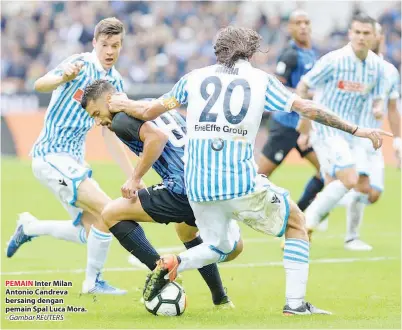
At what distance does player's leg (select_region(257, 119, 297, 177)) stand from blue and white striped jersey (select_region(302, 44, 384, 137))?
1.58 m

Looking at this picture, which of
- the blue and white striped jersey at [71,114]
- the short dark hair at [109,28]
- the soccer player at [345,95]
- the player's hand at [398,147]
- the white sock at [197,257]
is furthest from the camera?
the soccer player at [345,95]

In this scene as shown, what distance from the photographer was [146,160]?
24.7 feet

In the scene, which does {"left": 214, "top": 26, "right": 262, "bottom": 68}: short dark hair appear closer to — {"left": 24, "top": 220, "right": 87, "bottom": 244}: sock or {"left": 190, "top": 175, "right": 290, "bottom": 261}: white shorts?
{"left": 190, "top": 175, "right": 290, "bottom": 261}: white shorts

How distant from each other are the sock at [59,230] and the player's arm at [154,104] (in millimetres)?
2488

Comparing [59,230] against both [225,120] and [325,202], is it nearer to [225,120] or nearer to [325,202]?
[325,202]

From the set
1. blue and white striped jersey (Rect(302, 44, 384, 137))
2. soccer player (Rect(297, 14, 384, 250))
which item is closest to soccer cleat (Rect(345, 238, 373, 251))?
soccer player (Rect(297, 14, 384, 250))

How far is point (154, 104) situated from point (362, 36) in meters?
4.75

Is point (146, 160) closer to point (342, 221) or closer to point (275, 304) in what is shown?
point (275, 304)

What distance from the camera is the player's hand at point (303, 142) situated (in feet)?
40.8

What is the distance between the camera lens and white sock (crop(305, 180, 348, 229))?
1120cm

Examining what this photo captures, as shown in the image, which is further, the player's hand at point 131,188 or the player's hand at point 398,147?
the player's hand at point 398,147

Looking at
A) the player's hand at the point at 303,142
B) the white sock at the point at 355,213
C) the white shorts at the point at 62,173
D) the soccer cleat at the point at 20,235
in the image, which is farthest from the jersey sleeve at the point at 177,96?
the player's hand at the point at 303,142

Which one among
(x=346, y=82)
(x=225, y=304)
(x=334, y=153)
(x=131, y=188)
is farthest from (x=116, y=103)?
(x=346, y=82)

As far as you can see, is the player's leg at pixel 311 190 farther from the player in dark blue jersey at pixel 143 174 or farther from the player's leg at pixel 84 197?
the player in dark blue jersey at pixel 143 174
